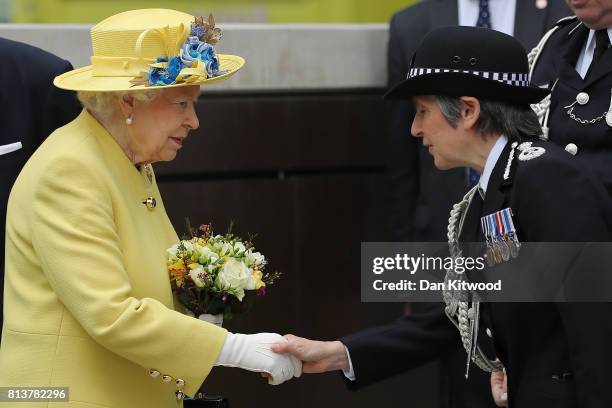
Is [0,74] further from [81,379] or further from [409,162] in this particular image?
[409,162]

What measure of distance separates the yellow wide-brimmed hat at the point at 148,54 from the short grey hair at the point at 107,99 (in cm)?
4

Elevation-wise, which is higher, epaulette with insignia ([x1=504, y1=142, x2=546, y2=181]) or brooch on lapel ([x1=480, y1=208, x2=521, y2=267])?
epaulette with insignia ([x1=504, y1=142, x2=546, y2=181])

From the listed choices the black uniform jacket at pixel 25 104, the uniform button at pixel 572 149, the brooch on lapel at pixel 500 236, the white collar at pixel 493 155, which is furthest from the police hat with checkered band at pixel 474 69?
the black uniform jacket at pixel 25 104

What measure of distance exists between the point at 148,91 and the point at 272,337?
744mm

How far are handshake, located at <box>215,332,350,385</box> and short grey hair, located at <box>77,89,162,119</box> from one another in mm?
659

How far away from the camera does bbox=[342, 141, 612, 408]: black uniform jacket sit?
2814 mm

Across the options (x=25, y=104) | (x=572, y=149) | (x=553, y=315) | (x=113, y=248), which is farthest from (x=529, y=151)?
(x=25, y=104)

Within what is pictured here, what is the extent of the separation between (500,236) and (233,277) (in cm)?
72

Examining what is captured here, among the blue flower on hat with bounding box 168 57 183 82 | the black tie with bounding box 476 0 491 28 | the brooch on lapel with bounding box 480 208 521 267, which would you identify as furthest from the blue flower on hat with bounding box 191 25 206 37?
the black tie with bounding box 476 0 491 28

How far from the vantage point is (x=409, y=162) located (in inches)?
193

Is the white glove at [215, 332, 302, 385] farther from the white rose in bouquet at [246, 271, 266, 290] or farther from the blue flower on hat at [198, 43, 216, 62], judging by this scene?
the blue flower on hat at [198, 43, 216, 62]

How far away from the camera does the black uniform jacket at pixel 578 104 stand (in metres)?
3.45

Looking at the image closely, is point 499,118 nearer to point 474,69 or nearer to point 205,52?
point 474,69

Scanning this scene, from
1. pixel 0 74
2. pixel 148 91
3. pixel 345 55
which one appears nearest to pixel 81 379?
pixel 148 91
